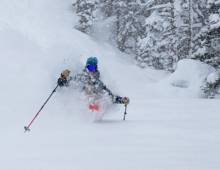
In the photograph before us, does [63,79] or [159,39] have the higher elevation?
[159,39]

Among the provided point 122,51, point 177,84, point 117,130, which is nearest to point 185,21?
point 177,84

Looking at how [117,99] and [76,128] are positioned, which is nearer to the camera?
[76,128]

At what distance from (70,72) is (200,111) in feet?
13.5

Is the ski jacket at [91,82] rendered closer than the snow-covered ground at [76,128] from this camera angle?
No

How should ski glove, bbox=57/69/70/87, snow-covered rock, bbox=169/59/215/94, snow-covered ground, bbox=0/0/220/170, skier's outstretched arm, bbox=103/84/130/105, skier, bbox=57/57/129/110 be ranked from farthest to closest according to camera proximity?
snow-covered rock, bbox=169/59/215/94, skier's outstretched arm, bbox=103/84/130/105, skier, bbox=57/57/129/110, ski glove, bbox=57/69/70/87, snow-covered ground, bbox=0/0/220/170

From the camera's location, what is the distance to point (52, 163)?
648 centimetres

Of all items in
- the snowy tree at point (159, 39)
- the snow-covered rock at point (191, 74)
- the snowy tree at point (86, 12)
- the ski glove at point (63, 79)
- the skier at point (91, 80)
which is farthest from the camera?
the snowy tree at point (86, 12)

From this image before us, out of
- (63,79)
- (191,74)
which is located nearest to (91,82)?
(63,79)

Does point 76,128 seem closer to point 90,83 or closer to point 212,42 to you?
point 90,83

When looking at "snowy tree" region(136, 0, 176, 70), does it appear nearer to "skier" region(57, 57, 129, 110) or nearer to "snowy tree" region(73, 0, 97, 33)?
"snowy tree" region(73, 0, 97, 33)

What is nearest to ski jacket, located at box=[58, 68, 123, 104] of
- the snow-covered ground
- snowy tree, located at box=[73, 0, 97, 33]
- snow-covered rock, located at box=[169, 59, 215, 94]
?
the snow-covered ground

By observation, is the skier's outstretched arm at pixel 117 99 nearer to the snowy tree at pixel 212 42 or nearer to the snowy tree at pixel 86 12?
the snowy tree at pixel 212 42

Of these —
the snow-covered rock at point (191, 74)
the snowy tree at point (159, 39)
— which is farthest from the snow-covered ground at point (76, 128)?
the snowy tree at point (159, 39)

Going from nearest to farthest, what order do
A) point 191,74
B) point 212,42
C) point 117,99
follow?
1. point 117,99
2. point 212,42
3. point 191,74
